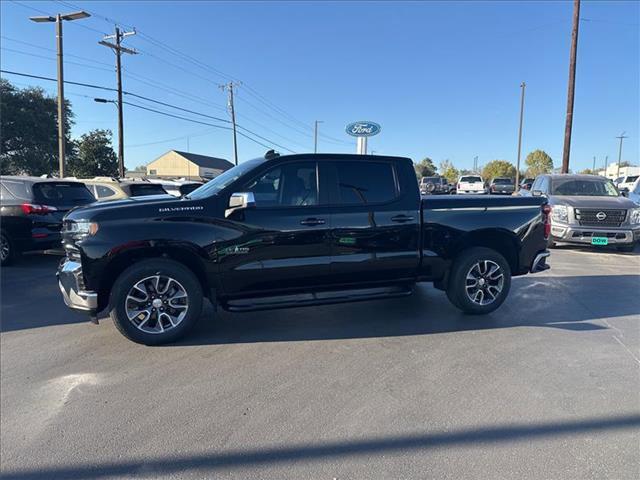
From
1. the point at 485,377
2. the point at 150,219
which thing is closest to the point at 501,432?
the point at 485,377

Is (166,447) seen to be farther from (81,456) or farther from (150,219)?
(150,219)

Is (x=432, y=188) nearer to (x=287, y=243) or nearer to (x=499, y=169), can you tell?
(x=287, y=243)

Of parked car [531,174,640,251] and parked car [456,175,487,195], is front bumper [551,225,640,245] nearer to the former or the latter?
parked car [531,174,640,251]

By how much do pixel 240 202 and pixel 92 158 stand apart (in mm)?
45111

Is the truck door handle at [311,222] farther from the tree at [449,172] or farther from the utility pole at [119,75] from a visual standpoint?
the tree at [449,172]

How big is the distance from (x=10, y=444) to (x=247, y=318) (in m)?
2.67

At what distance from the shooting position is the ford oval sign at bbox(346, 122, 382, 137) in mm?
15359

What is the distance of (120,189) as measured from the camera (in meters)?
9.97

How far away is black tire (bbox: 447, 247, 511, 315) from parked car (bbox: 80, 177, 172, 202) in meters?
7.31

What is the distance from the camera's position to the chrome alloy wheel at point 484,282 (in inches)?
207

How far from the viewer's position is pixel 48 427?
298 cm


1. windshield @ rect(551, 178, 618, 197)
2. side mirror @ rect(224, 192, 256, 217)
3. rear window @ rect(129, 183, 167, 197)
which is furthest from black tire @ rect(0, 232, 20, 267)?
windshield @ rect(551, 178, 618, 197)

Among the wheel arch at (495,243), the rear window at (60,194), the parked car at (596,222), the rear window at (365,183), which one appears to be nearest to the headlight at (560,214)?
the parked car at (596,222)

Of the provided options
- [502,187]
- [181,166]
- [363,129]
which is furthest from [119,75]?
[181,166]
